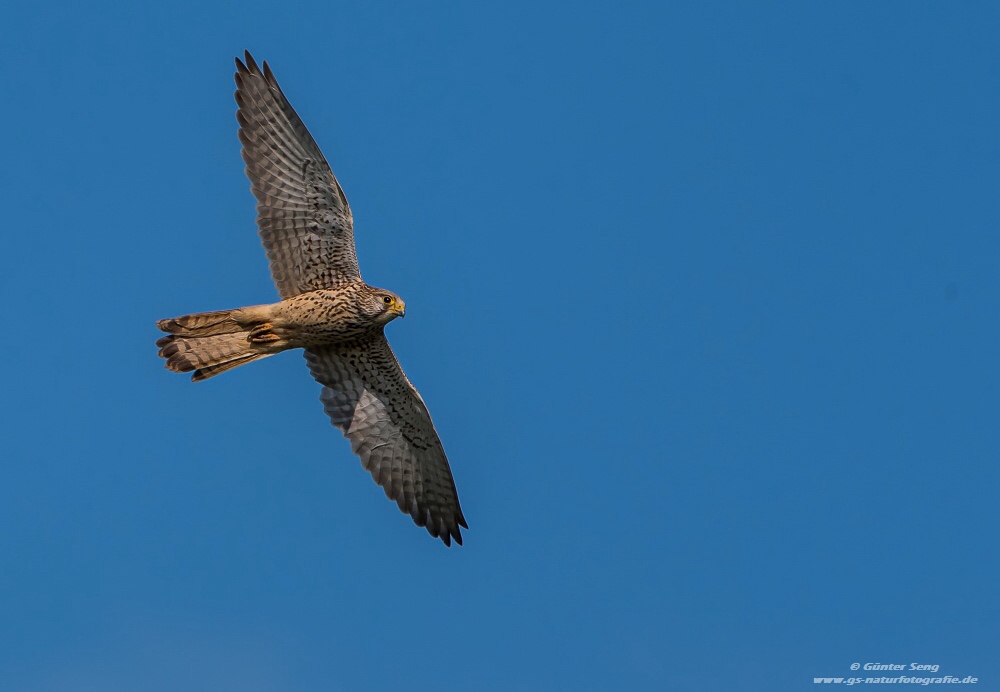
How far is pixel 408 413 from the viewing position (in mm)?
16188

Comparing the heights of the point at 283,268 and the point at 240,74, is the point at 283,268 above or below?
below

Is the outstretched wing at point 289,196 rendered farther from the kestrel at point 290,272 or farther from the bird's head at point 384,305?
the bird's head at point 384,305

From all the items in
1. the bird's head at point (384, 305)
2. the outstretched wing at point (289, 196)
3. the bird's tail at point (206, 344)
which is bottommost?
the bird's tail at point (206, 344)

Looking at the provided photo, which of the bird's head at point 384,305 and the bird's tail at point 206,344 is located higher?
the bird's head at point 384,305

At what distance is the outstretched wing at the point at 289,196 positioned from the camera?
14930mm

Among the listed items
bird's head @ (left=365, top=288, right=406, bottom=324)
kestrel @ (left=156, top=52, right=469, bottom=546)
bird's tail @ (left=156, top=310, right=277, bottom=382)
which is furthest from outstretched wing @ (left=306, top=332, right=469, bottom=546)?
bird's tail @ (left=156, top=310, right=277, bottom=382)

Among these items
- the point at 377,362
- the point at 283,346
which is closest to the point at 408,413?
the point at 377,362

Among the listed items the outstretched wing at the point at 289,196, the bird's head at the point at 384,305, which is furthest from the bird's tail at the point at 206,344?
the bird's head at the point at 384,305

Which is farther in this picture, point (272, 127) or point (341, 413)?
point (341, 413)

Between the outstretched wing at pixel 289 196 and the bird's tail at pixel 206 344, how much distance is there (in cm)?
74

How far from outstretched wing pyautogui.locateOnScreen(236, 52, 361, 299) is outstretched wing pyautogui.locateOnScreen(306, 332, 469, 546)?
116cm

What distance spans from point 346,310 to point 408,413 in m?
1.94

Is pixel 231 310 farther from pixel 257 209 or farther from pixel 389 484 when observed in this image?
pixel 389 484

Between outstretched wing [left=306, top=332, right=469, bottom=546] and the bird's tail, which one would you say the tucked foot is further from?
outstretched wing [left=306, top=332, right=469, bottom=546]
